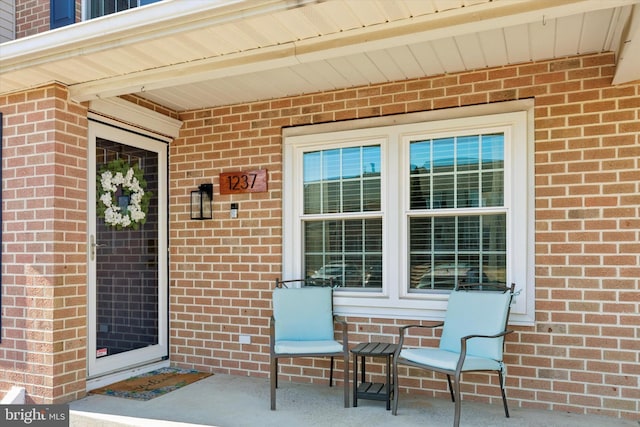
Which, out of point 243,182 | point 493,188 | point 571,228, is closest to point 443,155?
point 493,188

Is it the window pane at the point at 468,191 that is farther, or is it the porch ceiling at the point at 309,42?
the window pane at the point at 468,191

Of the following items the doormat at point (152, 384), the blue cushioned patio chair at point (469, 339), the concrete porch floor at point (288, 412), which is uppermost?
the blue cushioned patio chair at point (469, 339)

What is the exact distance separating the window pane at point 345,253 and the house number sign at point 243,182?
55 cm

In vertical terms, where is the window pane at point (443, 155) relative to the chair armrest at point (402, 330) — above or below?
above

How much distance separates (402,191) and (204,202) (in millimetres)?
1932

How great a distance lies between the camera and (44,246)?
146 inches

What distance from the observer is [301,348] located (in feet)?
12.0

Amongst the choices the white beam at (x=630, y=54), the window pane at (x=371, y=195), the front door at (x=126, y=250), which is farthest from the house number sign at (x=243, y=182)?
the white beam at (x=630, y=54)

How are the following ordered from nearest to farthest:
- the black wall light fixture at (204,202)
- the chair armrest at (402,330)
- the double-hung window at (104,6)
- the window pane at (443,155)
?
the chair armrest at (402,330), the window pane at (443,155), the double-hung window at (104,6), the black wall light fixture at (204,202)

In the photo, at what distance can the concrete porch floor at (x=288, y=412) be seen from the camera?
3305mm

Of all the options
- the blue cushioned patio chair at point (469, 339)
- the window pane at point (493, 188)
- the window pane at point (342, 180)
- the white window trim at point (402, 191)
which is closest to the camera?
the blue cushioned patio chair at point (469, 339)

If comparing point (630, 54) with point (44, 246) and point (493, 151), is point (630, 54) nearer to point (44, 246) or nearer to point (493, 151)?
point (493, 151)

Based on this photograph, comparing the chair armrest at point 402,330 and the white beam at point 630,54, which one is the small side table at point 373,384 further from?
the white beam at point 630,54

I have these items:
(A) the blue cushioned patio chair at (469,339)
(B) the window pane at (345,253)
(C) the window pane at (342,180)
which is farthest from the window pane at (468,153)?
(A) the blue cushioned patio chair at (469,339)
